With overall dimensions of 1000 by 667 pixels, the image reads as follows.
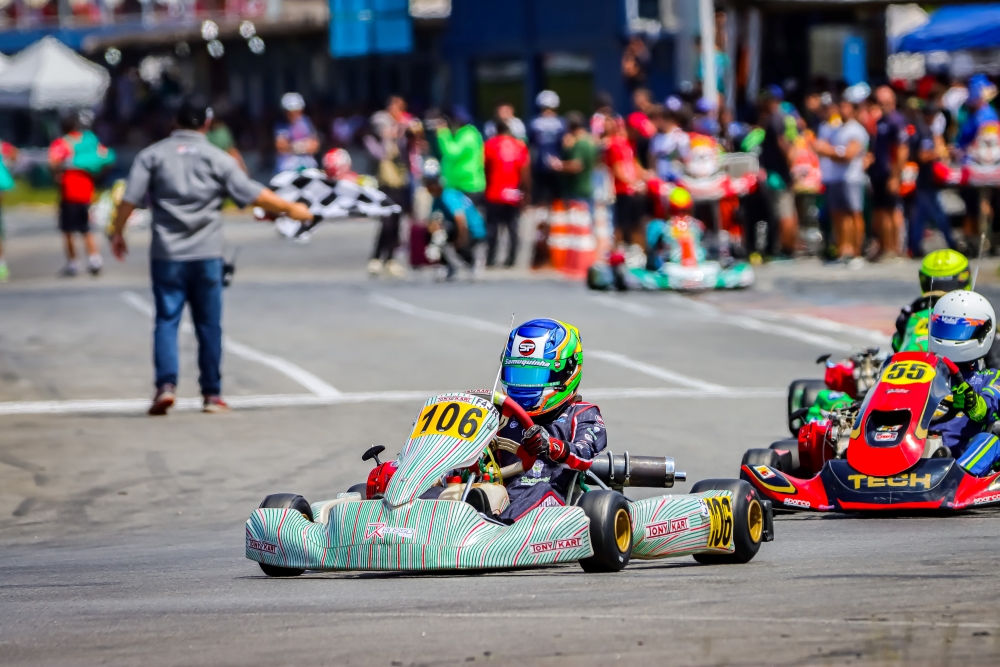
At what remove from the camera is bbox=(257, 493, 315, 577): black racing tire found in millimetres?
6578

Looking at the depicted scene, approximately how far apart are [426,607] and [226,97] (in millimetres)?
41347

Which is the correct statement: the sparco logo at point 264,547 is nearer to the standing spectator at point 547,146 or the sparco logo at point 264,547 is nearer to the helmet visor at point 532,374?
the helmet visor at point 532,374

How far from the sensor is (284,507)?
22.0 feet

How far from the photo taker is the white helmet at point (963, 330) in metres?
8.38

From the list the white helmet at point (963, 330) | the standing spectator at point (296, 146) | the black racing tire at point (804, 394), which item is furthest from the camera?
the standing spectator at point (296, 146)

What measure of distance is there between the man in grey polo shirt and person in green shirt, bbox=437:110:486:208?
33.1 feet

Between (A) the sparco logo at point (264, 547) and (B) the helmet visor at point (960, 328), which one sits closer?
(A) the sparco logo at point (264, 547)

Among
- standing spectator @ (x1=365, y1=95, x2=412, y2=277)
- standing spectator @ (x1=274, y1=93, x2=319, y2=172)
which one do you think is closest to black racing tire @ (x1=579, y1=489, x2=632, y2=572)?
standing spectator @ (x1=365, y1=95, x2=412, y2=277)

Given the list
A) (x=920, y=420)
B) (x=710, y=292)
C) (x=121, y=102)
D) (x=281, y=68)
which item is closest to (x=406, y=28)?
(x=281, y=68)

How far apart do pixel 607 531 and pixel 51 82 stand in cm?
3848

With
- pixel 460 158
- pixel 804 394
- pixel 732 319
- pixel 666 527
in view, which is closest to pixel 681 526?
pixel 666 527

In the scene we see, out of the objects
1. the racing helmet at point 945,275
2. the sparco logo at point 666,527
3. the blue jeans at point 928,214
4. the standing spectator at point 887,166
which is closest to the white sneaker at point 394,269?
the standing spectator at point 887,166

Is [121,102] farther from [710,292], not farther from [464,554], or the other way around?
[464,554]

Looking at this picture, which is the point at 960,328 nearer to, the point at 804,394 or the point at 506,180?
the point at 804,394
